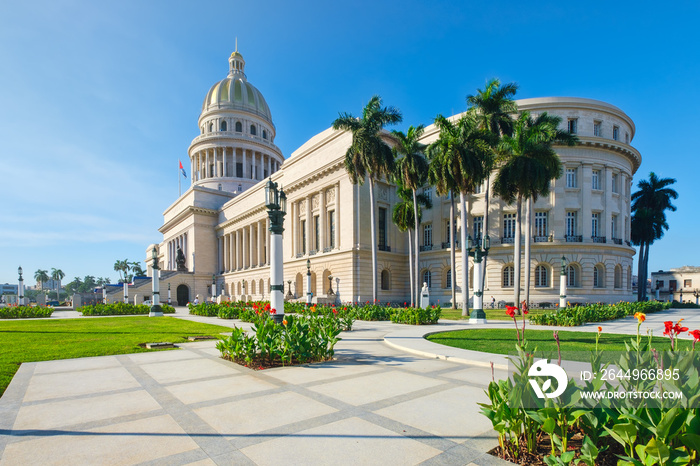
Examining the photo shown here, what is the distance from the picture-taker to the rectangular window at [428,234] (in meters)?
45.6

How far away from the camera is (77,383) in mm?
7984

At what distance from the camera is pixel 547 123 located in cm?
3222

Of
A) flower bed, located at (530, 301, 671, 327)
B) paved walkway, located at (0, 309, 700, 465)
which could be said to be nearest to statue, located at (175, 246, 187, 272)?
flower bed, located at (530, 301, 671, 327)

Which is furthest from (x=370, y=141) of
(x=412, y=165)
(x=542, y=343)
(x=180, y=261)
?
(x=180, y=261)

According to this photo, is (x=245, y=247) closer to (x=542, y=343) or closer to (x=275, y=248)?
(x=275, y=248)

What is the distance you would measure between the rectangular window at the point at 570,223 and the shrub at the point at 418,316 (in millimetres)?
24954

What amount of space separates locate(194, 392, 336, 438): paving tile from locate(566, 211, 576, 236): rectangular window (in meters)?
40.4

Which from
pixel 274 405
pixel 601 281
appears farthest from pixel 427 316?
pixel 601 281

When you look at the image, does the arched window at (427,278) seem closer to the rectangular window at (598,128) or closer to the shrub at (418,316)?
the rectangular window at (598,128)

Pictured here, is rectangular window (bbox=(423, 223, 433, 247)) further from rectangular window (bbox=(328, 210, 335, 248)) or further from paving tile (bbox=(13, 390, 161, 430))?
paving tile (bbox=(13, 390, 161, 430))

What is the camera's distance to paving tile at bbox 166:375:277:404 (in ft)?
22.4

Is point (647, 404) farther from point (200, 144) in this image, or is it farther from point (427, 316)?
point (200, 144)

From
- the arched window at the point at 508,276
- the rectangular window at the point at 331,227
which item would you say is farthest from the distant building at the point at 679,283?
the rectangular window at the point at 331,227

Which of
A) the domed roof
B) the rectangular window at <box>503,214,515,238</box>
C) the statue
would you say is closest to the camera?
the rectangular window at <box>503,214,515,238</box>
